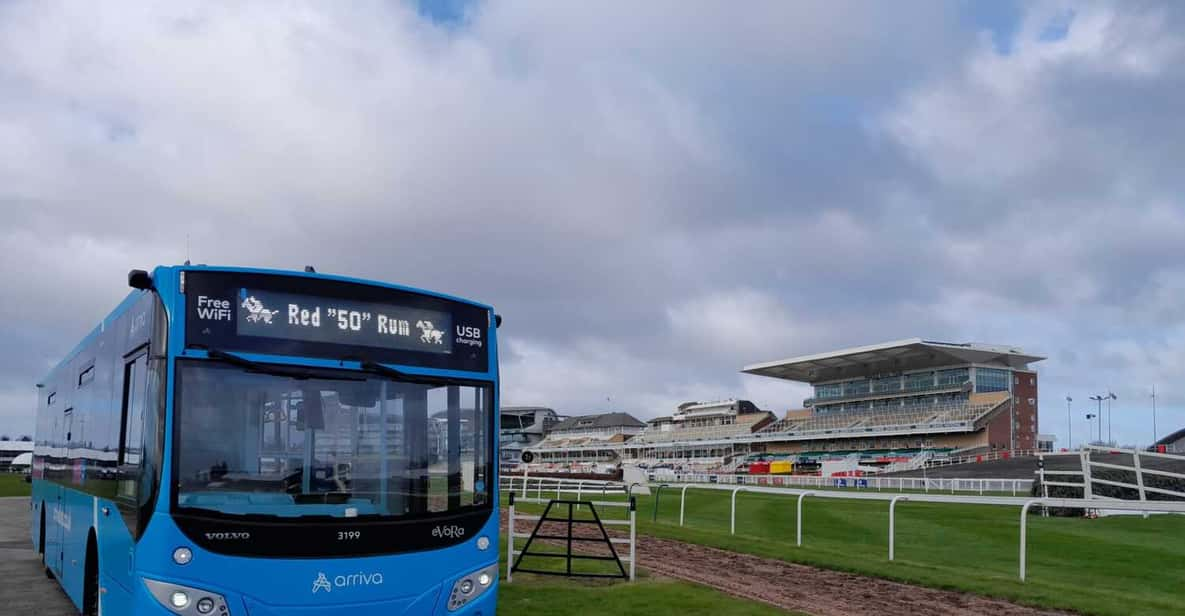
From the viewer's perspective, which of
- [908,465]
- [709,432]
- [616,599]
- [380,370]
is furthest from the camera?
[709,432]

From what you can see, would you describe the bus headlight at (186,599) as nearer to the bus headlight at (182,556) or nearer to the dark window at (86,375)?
the bus headlight at (182,556)

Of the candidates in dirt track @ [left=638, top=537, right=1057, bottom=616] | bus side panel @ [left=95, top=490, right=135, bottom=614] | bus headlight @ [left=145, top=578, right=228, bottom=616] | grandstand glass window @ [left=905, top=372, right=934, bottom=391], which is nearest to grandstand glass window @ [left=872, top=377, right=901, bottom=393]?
grandstand glass window @ [left=905, top=372, right=934, bottom=391]

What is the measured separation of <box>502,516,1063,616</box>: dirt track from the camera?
10.6 m

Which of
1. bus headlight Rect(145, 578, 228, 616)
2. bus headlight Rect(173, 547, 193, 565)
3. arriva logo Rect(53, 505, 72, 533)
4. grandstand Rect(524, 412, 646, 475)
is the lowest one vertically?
grandstand Rect(524, 412, 646, 475)

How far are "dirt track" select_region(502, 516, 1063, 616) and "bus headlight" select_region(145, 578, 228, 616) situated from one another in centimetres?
627

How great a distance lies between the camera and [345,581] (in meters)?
6.54

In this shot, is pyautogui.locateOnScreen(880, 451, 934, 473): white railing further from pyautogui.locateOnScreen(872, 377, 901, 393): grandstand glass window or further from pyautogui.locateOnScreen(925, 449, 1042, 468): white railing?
pyautogui.locateOnScreen(872, 377, 901, 393): grandstand glass window

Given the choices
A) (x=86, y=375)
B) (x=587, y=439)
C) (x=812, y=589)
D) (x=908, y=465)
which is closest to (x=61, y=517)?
(x=86, y=375)

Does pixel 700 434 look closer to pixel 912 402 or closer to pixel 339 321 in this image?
pixel 912 402

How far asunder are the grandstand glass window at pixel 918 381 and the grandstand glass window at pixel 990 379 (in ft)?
14.4

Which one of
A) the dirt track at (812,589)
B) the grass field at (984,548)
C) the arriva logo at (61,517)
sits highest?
the arriva logo at (61,517)

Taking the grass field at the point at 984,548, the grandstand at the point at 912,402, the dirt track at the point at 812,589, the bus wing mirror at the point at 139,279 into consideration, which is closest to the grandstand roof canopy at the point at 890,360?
the grandstand at the point at 912,402

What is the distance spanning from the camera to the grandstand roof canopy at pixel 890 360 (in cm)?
9188

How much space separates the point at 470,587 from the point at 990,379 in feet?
312
